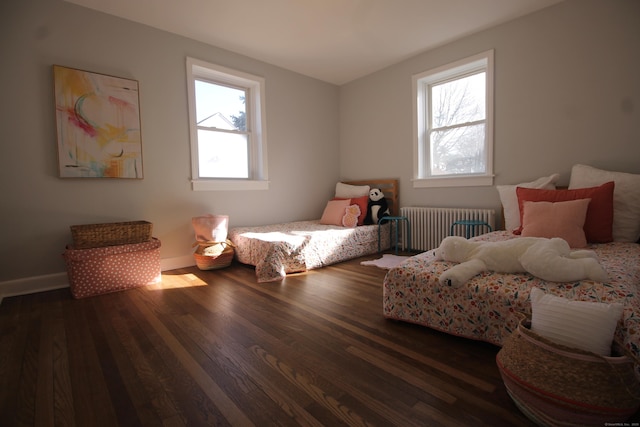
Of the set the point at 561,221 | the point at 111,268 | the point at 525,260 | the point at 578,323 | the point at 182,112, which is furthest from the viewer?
the point at 182,112

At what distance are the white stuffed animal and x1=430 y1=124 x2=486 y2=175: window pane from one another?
1.99 metres

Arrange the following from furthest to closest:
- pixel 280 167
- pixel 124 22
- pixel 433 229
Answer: pixel 280 167, pixel 433 229, pixel 124 22

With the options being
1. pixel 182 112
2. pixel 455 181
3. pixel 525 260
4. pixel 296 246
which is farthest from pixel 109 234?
pixel 455 181

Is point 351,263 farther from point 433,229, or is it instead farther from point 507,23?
point 507,23

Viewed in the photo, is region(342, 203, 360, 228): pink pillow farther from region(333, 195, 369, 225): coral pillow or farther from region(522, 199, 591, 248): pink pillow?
region(522, 199, 591, 248): pink pillow

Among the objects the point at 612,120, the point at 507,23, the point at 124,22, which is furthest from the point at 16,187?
the point at 612,120

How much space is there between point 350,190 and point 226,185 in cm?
177

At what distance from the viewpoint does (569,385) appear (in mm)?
960

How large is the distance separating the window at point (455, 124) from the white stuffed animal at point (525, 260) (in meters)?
1.84

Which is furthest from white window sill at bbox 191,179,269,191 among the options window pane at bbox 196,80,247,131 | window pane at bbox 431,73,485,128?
window pane at bbox 431,73,485,128

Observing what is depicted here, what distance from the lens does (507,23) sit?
10.2ft

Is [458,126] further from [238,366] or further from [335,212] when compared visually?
[238,366]

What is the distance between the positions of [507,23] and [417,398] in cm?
364

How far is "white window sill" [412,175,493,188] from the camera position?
10.9 ft
